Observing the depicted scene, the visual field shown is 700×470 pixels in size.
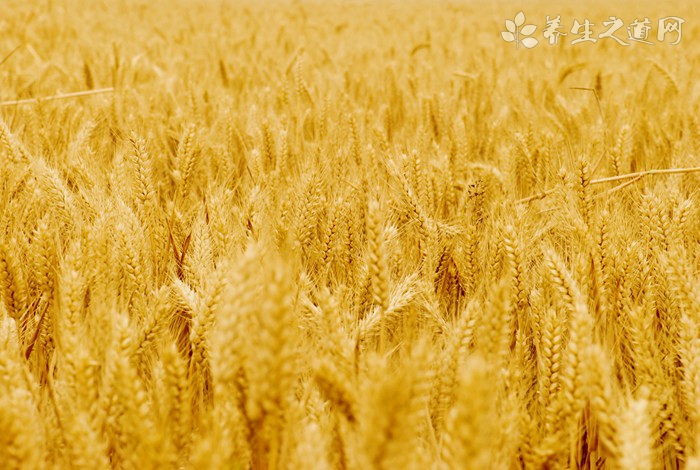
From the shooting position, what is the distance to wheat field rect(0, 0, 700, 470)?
0.72 metres

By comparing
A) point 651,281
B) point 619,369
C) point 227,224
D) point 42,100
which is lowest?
point 619,369

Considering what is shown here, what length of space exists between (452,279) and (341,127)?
3.55 feet

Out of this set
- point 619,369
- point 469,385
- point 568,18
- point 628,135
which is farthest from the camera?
point 568,18

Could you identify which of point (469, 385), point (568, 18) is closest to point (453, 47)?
point (469, 385)

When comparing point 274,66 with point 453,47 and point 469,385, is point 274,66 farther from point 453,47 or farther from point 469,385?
point 469,385

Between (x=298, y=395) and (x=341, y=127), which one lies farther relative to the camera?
(x=341, y=127)

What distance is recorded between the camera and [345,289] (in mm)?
1224

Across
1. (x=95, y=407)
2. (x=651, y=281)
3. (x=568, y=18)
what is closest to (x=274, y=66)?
(x=651, y=281)

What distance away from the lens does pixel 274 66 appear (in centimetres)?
395

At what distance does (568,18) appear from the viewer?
31.6ft

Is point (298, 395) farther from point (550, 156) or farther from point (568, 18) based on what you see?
point (568, 18)

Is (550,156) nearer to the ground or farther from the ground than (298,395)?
farther from the ground

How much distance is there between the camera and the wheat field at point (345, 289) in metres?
0.72

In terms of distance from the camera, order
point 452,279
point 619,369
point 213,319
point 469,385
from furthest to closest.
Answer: point 452,279 < point 619,369 < point 213,319 < point 469,385
